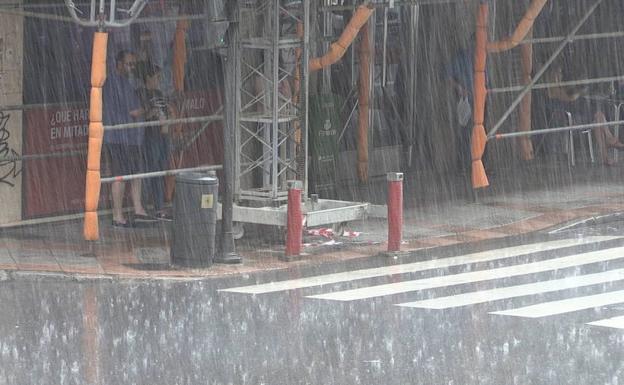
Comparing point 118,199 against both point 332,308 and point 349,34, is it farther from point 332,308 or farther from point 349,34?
point 332,308

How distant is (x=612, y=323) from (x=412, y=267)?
11.8 ft

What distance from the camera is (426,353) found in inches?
472

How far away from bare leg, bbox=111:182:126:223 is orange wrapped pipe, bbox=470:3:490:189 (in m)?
4.70

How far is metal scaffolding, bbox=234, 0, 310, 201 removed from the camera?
674 inches

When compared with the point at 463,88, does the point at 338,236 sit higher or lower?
lower

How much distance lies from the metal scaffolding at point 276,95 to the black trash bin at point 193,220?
58.6 inches

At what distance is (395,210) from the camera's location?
16828 millimetres

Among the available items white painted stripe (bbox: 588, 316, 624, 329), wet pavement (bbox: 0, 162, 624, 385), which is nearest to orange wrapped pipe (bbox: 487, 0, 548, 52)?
wet pavement (bbox: 0, 162, 624, 385)

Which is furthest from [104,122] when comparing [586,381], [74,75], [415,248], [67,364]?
[586,381]

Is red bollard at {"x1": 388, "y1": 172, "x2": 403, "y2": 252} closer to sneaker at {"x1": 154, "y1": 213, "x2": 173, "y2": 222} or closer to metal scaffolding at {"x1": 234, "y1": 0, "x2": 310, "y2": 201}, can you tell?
metal scaffolding at {"x1": 234, "y1": 0, "x2": 310, "y2": 201}

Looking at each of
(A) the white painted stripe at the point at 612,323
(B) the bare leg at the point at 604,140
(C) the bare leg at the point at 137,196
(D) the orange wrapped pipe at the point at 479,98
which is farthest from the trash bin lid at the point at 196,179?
(B) the bare leg at the point at 604,140

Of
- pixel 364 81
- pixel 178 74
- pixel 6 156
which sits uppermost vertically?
pixel 178 74

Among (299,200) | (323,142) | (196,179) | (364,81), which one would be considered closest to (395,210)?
(299,200)

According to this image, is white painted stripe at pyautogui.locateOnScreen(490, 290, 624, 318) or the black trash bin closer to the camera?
white painted stripe at pyautogui.locateOnScreen(490, 290, 624, 318)
